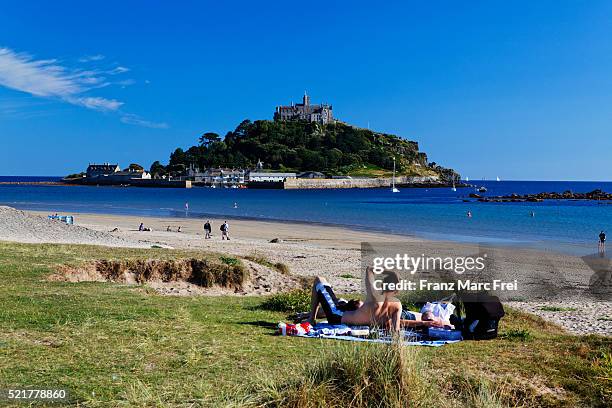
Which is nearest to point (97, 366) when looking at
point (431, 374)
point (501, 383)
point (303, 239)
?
point (431, 374)

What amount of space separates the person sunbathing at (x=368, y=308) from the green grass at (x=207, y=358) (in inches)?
32.1

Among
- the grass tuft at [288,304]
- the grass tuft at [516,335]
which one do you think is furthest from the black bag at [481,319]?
the grass tuft at [288,304]

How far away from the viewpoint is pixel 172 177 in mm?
189750

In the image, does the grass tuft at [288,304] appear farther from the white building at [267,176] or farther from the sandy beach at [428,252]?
the white building at [267,176]

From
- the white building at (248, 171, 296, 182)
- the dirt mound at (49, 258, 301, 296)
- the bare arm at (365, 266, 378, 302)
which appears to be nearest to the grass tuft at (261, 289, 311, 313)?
the bare arm at (365, 266, 378, 302)

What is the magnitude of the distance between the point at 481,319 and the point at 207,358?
4052 mm

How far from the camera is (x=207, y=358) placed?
6.37 meters

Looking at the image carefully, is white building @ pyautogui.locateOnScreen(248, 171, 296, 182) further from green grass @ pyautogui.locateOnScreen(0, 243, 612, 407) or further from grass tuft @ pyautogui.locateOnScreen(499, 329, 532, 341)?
grass tuft @ pyautogui.locateOnScreen(499, 329, 532, 341)

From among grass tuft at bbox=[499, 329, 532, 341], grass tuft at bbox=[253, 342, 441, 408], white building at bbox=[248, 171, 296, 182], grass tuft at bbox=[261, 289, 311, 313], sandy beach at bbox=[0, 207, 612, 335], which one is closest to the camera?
grass tuft at bbox=[253, 342, 441, 408]

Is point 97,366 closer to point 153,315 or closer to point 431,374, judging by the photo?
point 153,315

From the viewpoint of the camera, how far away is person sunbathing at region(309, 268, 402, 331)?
25.6 feet

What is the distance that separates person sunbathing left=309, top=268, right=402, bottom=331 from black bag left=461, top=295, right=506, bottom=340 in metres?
1.10

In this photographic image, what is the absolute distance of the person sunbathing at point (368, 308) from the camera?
25.6 feet

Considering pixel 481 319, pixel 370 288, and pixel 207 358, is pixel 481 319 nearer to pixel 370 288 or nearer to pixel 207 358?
pixel 370 288
